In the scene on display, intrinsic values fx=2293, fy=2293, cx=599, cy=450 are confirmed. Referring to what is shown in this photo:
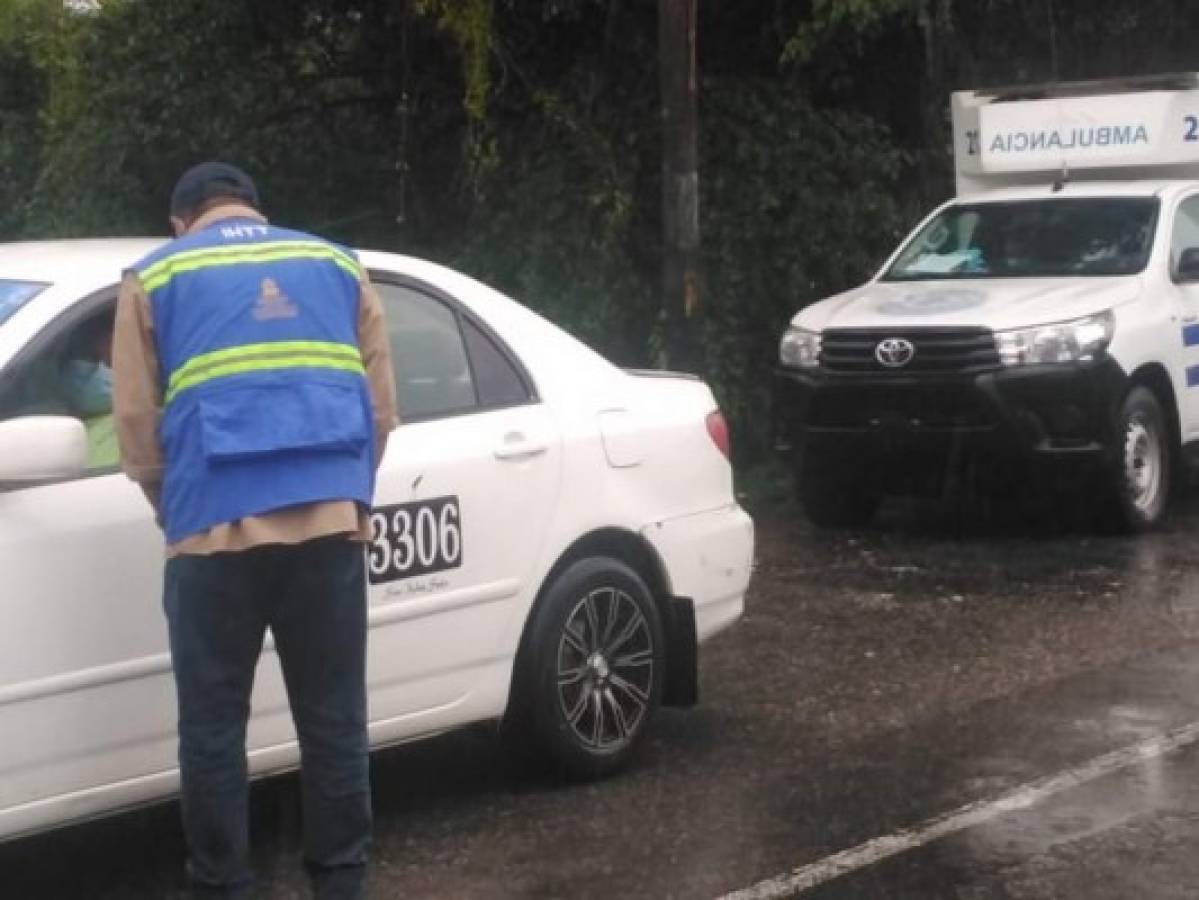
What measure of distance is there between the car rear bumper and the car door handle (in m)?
0.50

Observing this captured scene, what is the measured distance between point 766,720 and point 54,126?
8.82 meters

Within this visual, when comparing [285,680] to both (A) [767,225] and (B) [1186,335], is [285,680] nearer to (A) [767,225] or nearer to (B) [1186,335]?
(B) [1186,335]

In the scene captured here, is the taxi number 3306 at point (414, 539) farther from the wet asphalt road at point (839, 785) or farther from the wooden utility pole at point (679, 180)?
the wooden utility pole at point (679, 180)

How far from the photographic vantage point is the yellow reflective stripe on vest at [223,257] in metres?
4.91

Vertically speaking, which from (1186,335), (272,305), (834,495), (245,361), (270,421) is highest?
(272,305)

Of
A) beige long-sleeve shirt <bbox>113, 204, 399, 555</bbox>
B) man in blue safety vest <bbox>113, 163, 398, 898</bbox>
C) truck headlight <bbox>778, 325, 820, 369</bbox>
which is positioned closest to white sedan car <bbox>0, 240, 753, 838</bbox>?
beige long-sleeve shirt <bbox>113, 204, 399, 555</bbox>

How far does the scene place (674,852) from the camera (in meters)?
6.00

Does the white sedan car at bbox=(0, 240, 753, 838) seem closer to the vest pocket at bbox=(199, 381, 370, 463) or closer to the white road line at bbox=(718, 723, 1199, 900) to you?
the vest pocket at bbox=(199, 381, 370, 463)

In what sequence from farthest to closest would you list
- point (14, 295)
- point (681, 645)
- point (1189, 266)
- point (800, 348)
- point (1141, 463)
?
point (1189, 266) < point (800, 348) < point (1141, 463) < point (681, 645) < point (14, 295)

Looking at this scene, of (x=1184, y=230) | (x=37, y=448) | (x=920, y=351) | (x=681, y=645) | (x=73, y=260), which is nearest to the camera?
(x=37, y=448)

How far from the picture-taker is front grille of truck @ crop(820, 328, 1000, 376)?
10.7m

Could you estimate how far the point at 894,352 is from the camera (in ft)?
35.6

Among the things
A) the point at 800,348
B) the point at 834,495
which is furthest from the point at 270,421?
the point at 834,495

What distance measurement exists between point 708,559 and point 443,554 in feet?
3.74
